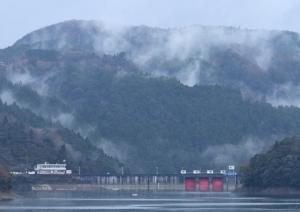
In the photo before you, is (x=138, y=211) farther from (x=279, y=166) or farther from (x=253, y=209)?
(x=279, y=166)

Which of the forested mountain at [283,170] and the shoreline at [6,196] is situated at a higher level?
the forested mountain at [283,170]

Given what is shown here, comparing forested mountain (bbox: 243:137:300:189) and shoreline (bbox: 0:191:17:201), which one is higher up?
forested mountain (bbox: 243:137:300:189)

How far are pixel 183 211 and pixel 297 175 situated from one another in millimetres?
59767

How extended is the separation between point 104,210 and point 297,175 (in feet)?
195

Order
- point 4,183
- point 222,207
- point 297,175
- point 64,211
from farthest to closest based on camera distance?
point 297,175
point 4,183
point 222,207
point 64,211

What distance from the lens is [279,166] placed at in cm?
19375

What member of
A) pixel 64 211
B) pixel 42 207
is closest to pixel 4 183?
pixel 42 207

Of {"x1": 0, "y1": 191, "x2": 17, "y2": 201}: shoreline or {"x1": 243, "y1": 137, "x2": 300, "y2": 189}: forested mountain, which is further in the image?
{"x1": 243, "y1": 137, "x2": 300, "y2": 189}: forested mountain

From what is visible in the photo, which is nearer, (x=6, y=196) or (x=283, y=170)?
(x=6, y=196)

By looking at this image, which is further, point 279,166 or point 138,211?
point 279,166

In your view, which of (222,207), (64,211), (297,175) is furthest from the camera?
(297,175)

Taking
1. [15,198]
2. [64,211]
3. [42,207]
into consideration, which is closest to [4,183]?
[15,198]

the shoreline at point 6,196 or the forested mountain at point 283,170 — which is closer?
the shoreline at point 6,196

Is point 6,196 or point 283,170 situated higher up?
point 283,170
